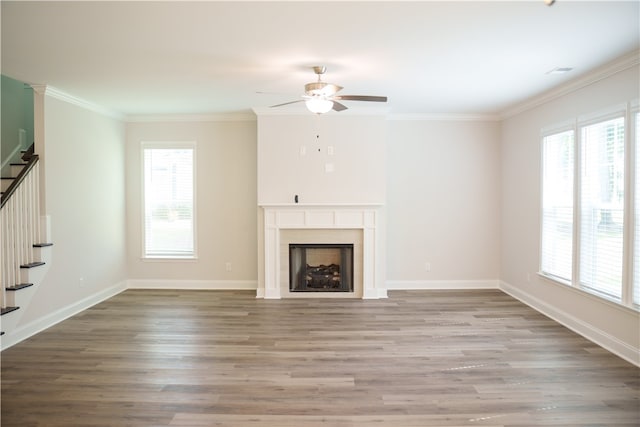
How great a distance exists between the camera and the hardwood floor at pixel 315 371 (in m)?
2.74

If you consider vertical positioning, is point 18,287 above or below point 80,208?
below

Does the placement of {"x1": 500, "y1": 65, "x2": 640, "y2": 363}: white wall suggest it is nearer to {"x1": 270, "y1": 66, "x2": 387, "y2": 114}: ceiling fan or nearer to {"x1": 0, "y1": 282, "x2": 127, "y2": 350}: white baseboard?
{"x1": 270, "y1": 66, "x2": 387, "y2": 114}: ceiling fan

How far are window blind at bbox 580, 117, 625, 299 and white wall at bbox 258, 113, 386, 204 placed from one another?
8.29ft

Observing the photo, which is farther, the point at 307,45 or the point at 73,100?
the point at 73,100

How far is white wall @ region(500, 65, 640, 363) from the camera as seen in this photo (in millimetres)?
3709

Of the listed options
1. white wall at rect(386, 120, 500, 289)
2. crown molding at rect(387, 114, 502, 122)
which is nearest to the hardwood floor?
white wall at rect(386, 120, 500, 289)

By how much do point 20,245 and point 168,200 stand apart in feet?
7.84

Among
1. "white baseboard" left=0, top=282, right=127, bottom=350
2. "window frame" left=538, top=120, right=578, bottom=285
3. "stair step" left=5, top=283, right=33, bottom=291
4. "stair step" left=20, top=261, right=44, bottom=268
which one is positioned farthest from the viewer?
"window frame" left=538, top=120, right=578, bottom=285

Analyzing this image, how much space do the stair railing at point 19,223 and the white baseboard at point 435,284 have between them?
4.81 metres

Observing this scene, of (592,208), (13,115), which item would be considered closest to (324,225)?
(592,208)

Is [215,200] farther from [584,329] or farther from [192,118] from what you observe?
[584,329]

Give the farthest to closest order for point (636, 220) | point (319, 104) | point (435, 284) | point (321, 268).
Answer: point (435, 284) → point (321, 268) → point (319, 104) → point (636, 220)

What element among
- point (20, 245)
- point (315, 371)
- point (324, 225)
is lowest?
point (315, 371)

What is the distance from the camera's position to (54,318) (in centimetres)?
467
